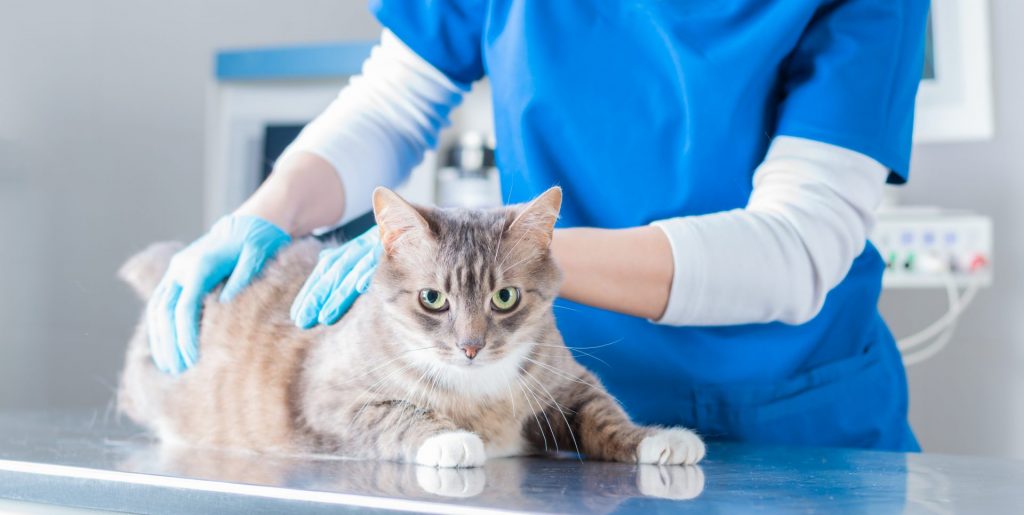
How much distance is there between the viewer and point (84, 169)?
269cm

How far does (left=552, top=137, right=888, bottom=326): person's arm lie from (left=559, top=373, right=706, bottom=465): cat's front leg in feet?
0.44

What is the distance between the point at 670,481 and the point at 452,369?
0.31m

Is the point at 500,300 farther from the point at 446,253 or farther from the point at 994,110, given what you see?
the point at 994,110

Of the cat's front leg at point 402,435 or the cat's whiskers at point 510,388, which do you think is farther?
the cat's whiskers at point 510,388

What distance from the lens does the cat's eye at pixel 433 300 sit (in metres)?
1.06

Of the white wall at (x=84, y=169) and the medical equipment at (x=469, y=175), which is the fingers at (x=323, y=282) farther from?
the medical equipment at (x=469, y=175)

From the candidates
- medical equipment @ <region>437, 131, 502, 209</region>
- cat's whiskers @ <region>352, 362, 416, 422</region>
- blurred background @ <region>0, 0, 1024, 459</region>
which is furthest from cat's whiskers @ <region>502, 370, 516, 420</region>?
medical equipment @ <region>437, 131, 502, 209</region>

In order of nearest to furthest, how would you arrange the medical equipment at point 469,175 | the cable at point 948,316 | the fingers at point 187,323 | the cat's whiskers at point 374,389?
the cat's whiskers at point 374,389
the fingers at point 187,323
the cable at point 948,316
the medical equipment at point 469,175

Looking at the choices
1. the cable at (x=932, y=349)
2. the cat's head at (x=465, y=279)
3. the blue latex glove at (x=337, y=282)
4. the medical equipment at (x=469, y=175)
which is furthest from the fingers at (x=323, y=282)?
the cable at (x=932, y=349)

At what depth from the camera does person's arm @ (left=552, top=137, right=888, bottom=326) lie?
1.17 metres

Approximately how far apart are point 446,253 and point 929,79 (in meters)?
2.13

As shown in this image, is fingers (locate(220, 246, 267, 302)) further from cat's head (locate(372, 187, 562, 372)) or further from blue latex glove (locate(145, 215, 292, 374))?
A: cat's head (locate(372, 187, 562, 372))

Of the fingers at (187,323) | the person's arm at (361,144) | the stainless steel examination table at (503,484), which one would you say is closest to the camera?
the stainless steel examination table at (503,484)

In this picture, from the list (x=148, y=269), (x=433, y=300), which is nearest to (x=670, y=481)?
(x=433, y=300)
